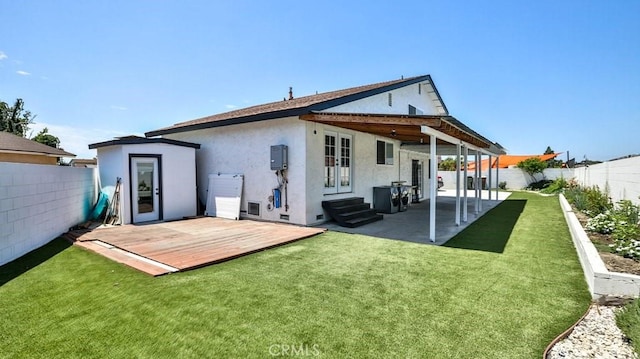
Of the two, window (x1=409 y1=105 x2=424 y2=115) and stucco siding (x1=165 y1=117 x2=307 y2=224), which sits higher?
window (x1=409 y1=105 x2=424 y2=115)

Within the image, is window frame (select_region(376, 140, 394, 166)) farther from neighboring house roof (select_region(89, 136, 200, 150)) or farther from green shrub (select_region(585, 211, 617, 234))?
neighboring house roof (select_region(89, 136, 200, 150))

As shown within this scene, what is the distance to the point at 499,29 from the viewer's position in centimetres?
1157

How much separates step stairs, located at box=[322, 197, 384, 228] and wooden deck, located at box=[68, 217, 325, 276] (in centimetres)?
97

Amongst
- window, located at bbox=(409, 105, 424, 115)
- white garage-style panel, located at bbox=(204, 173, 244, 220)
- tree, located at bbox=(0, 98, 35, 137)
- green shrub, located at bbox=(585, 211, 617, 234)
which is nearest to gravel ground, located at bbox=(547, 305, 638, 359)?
green shrub, located at bbox=(585, 211, 617, 234)

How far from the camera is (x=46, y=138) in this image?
37812 millimetres

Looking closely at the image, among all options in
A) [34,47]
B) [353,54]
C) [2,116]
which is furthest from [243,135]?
[2,116]

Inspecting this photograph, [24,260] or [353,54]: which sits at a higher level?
[353,54]

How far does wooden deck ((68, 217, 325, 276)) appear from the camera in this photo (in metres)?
5.00

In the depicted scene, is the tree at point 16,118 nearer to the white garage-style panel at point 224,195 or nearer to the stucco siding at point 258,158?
the stucco siding at point 258,158

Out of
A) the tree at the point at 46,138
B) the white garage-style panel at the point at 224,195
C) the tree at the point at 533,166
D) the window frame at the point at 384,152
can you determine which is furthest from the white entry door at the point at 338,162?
the tree at the point at 46,138

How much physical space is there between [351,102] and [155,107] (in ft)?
39.7

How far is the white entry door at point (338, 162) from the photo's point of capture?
9.19m

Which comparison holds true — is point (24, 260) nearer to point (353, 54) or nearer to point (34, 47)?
point (34, 47)

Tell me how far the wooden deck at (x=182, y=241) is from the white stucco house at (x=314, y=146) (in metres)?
1.03
